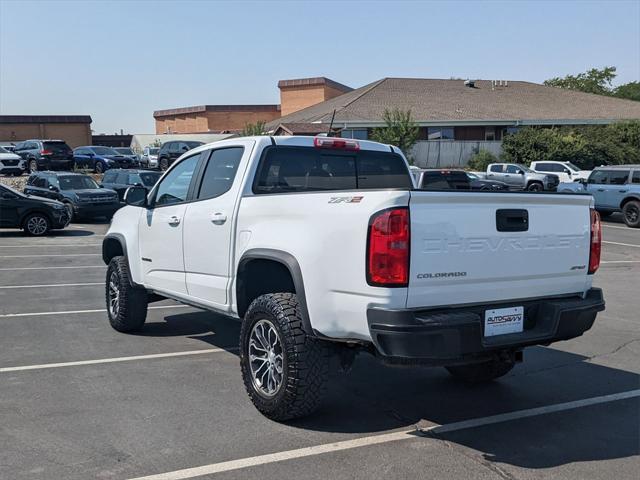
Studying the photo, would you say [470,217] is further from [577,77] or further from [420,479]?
[577,77]

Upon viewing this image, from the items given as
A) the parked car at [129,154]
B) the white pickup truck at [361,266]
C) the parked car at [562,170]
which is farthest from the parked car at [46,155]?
the white pickup truck at [361,266]

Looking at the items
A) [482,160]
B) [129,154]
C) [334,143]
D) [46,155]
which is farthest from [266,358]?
[482,160]

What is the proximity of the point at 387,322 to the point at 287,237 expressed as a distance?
1089 mm

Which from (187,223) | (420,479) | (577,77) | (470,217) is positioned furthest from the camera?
(577,77)

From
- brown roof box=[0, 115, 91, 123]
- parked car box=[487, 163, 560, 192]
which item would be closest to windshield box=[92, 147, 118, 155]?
brown roof box=[0, 115, 91, 123]

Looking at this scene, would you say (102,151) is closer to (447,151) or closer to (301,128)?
(301,128)

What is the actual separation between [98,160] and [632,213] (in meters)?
28.7

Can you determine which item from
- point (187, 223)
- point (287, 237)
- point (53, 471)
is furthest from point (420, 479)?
point (187, 223)

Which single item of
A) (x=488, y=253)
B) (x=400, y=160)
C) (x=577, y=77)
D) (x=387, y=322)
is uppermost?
(x=577, y=77)

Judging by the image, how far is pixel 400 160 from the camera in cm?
643

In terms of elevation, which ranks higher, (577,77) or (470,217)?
(577,77)

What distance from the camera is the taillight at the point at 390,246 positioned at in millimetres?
3922

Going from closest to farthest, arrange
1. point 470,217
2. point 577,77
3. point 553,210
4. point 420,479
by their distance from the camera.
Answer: point 420,479 < point 470,217 < point 553,210 < point 577,77

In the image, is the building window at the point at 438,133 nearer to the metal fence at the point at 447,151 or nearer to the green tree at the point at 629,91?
the metal fence at the point at 447,151
